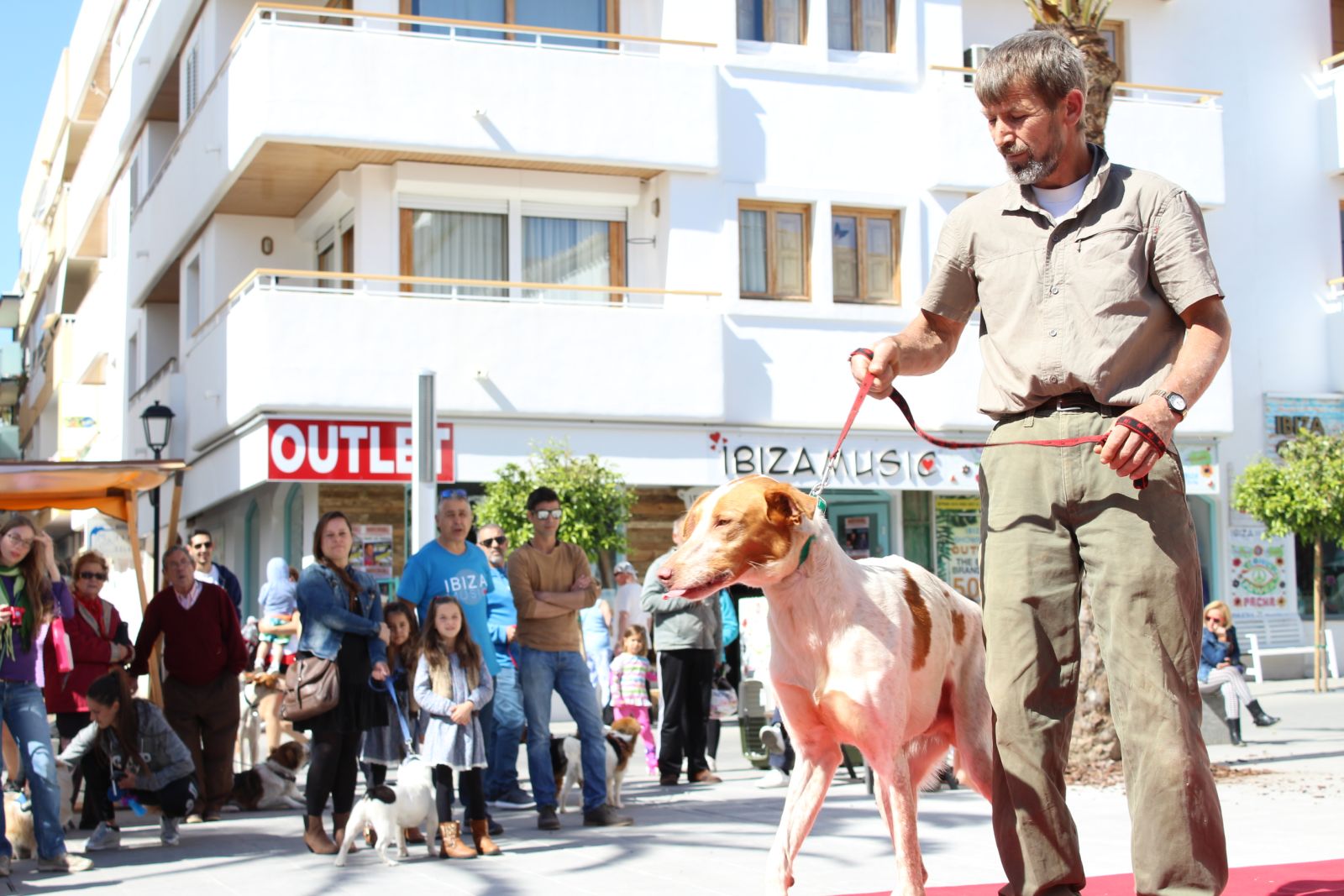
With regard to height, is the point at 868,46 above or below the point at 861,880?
above

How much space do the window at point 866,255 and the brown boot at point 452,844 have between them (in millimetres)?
15246

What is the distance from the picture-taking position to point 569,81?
73.3 feet

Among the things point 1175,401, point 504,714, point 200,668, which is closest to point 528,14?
point 200,668

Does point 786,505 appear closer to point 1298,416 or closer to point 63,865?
point 63,865

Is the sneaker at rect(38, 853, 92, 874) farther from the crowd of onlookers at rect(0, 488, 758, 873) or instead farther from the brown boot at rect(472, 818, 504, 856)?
the brown boot at rect(472, 818, 504, 856)

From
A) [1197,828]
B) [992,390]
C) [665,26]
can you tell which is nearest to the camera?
→ [1197,828]

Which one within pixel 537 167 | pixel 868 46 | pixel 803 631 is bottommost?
pixel 803 631

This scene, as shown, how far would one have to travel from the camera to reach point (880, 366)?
490cm

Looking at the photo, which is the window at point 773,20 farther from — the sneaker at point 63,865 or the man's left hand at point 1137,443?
the man's left hand at point 1137,443

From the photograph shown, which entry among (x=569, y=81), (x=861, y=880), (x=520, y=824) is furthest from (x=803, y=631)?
(x=569, y=81)

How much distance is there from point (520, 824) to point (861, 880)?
3.82 metres

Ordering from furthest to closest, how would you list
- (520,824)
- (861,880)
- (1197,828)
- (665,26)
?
(665,26) → (520,824) → (861,880) → (1197,828)

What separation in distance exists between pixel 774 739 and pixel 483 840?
4.05 metres

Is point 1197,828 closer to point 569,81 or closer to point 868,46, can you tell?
point 569,81
